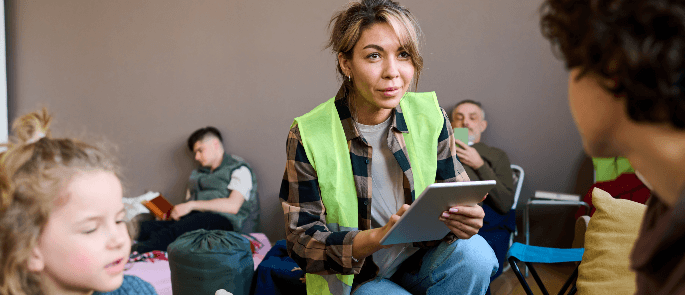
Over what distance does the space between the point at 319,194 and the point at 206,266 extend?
2.32 ft

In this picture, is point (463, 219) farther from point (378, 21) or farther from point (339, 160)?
point (378, 21)

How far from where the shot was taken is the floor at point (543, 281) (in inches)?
99.6

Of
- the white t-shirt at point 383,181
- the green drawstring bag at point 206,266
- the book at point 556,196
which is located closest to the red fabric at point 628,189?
the book at point 556,196

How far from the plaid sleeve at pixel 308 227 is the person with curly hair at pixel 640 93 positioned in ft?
2.35

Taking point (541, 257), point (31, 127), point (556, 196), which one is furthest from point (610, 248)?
point (556, 196)

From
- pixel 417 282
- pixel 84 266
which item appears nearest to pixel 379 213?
pixel 417 282

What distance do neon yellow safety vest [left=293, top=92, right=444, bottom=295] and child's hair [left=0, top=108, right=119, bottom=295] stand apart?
2.14 ft

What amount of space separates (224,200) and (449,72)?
173 cm

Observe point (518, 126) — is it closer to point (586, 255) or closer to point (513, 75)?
point (513, 75)

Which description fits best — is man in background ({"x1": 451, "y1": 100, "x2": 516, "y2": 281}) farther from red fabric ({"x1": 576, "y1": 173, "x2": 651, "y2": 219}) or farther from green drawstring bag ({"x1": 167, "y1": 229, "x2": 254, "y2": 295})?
green drawstring bag ({"x1": 167, "y1": 229, "x2": 254, "y2": 295})

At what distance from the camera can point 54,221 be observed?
0.79m

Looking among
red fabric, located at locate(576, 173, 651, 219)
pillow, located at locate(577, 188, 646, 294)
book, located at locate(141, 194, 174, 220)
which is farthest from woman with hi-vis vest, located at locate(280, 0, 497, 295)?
book, located at locate(141, 194, 174, 220)

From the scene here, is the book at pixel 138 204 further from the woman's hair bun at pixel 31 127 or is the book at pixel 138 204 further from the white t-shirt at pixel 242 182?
the woman's hair bun at pixel 31 127

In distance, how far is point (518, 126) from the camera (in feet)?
10.1
